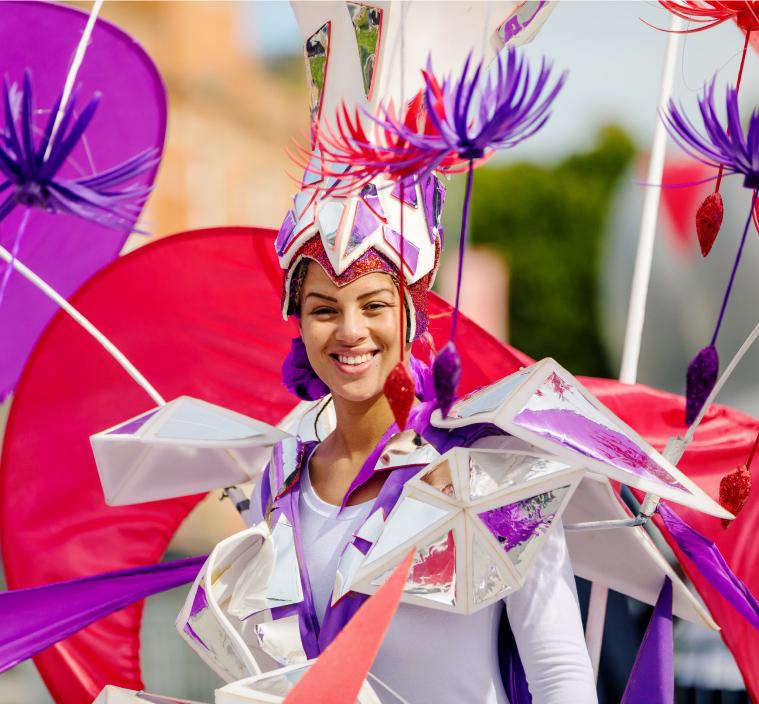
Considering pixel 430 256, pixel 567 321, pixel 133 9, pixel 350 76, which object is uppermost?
pixel 133 9

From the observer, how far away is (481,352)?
6.35 feet

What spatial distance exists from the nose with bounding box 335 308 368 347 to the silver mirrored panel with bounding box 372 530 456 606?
1.12 feet

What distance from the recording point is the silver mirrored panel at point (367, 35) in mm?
1347

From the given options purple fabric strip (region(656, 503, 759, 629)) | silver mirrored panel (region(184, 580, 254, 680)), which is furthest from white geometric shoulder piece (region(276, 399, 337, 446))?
purple fabric strip (region(656, 503, 759, 629))

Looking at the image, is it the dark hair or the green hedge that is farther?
the green hedge

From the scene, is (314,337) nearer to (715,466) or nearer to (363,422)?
(363,422)

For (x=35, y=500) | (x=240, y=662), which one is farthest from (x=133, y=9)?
Result: (x=240, y=662)

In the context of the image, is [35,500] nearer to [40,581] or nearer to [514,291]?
[40,581]

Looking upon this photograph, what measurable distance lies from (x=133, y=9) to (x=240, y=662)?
12751mm

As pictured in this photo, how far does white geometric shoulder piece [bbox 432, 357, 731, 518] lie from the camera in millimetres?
1188

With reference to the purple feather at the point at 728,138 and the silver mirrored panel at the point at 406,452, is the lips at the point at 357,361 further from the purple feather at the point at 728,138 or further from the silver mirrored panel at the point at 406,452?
the purple feather at the point at 728,138

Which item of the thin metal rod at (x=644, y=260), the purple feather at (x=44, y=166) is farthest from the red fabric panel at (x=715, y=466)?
the purple feather at (x=44, y=166)

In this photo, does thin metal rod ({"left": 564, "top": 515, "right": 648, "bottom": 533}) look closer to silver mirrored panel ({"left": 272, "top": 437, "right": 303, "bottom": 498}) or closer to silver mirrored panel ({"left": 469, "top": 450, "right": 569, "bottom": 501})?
silver mirrored panel ({"left": 469, "top": 450, "right": 569, "bottom": 501})

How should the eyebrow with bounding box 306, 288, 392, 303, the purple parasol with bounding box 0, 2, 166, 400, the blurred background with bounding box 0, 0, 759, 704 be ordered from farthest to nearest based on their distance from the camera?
1. the blurred background with bounding box 0, 0, 759, 704
2. the purple parasol with bounding box 0, 2, 166, 400
3. the eyebrow with bounding box 306, 288, 392, 303
